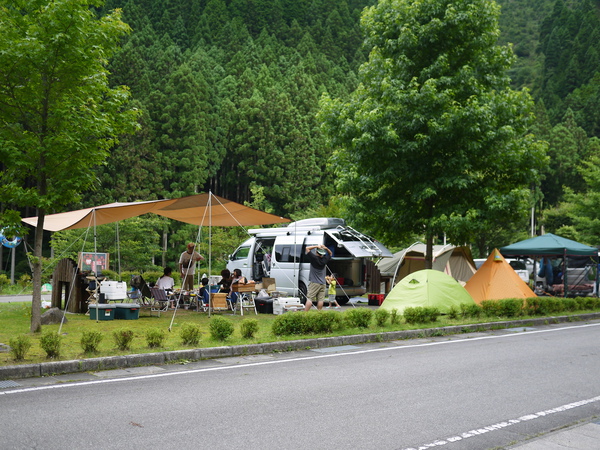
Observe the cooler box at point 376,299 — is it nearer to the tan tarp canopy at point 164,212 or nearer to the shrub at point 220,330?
the tan tarp canopy at point 164,212

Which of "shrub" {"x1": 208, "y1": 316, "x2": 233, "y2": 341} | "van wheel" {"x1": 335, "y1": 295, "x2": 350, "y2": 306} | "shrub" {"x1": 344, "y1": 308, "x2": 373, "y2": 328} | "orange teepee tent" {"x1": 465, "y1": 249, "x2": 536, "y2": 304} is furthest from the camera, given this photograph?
"van wheel" {"x1": 335, "y1": 295, "x2": 350, "y2": 306}

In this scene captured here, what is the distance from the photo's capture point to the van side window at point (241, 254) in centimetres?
1973

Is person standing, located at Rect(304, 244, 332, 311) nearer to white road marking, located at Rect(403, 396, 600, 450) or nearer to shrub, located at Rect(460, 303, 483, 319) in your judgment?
shrub, located at Rect(460, 303, 483, 319)

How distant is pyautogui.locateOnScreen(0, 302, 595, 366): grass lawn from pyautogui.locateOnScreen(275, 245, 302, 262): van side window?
289 centimetres

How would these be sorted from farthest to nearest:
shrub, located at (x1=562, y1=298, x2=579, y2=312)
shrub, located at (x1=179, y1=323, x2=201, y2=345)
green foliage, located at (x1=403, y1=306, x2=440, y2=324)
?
shrub, located at (x1=562, y1=298, x2=579, y2=312), green foliage, located at (x1=403, y1=306, x2=440, y2=324), shrub, located at (x1=179, y1=323, x2=201, y2=345)

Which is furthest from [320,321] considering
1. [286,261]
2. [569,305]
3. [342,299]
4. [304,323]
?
[569,305]

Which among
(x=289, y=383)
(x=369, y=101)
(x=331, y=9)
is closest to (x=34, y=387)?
(x=289, y=383)

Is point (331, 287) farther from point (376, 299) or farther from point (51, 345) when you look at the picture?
point (51, 345)

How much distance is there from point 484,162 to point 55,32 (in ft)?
41.6

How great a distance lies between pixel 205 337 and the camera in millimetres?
10117

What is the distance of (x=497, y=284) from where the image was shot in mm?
16344

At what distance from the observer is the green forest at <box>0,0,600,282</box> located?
40125 mm

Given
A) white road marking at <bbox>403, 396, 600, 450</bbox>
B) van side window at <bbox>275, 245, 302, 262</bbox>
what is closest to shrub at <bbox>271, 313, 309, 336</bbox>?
white road marking at <bbox>403, 396, 600, 450</bbox>

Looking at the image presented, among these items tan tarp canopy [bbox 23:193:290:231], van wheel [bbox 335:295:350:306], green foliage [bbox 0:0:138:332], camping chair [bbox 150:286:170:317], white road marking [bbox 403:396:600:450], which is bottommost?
white road marking [bbox 403:396:600:450]
